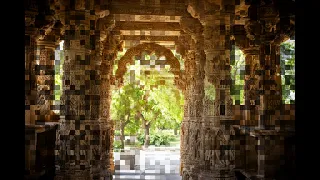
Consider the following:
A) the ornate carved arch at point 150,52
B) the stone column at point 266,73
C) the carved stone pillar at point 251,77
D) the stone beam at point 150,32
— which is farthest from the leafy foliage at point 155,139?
the stone column at point 266,73

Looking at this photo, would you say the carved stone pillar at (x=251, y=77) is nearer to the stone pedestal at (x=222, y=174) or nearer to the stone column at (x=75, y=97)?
the stone pedestal at (x=222, y=174)

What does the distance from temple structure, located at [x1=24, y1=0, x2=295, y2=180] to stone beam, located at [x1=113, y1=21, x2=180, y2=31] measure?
955 mm

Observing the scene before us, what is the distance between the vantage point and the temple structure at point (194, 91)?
257 inches

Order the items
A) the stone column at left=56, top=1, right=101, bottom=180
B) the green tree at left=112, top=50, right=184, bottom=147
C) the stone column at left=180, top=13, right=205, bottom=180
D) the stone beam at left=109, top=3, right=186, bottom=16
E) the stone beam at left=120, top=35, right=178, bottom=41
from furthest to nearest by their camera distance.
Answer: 1. the green tree at left=112, top=50, right=184, bottom=147
2. the stone beam at left=120, top=35, right=178, bottom=41
3. the stone column at left=180, top=13, right=205, bottom=180
4. the stone beam at left=109, top=3, right=186, bottom=16
5. the stone column at left=56, top=1, right=101, bottom=180

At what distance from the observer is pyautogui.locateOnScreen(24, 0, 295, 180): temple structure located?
6516 millimetres

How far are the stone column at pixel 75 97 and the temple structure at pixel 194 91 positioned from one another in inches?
0.8

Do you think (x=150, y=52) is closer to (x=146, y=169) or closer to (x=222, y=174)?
(x=146, y=169)

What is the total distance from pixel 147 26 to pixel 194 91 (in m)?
2.81

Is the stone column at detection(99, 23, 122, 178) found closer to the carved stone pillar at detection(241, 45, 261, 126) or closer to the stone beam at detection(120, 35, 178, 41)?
the stone beam at detection(120, 35, 178, 41)

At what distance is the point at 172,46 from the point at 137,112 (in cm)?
1288

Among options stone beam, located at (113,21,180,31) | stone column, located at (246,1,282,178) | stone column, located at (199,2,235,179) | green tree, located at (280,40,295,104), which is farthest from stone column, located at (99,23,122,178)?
stone column, located at (246,1,282,178)

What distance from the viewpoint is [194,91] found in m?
12.3
